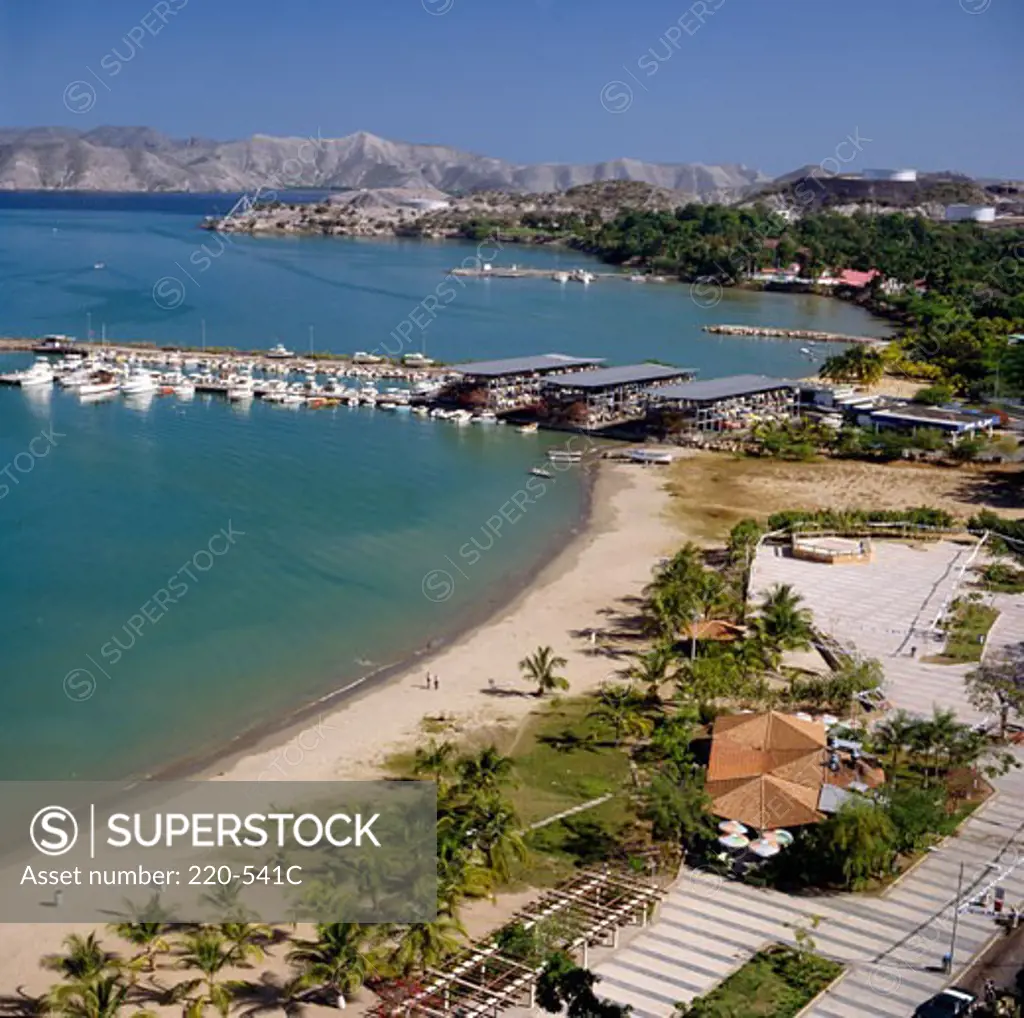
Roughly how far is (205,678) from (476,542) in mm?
6392

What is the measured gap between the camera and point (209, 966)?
8383 millimetres

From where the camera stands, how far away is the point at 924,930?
922 centimetres

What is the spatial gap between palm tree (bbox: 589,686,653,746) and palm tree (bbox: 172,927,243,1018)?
4867mm

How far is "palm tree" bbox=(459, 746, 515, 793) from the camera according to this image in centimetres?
1073

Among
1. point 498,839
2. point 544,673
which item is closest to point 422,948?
point 498,839

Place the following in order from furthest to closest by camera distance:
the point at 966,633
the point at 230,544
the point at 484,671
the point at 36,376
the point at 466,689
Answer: the point at 36,376, the point at 230,544, the point at 966,633, the point at 484,671, the point at 466,689

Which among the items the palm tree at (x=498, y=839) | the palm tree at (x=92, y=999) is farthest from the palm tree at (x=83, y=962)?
the palm tree at (x=498, y=839)

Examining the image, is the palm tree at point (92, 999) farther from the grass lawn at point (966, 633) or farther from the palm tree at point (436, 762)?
the grass lawn at point (966, 633)

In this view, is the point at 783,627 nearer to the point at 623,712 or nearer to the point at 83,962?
the point at 623,712

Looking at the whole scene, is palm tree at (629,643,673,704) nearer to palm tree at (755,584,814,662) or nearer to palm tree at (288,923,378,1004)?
palm tree at (755,584,814,662)

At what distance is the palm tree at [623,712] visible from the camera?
41.2 ft

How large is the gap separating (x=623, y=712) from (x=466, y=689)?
2.17 meters

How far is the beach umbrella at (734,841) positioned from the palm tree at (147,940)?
4378 millimetres

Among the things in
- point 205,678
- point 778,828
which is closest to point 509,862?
point 778,828
